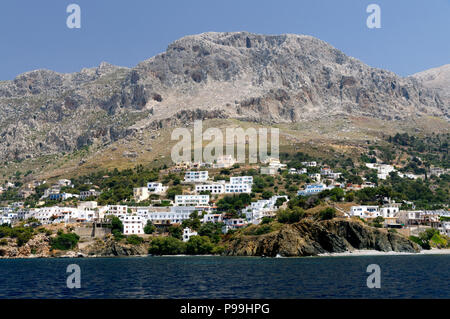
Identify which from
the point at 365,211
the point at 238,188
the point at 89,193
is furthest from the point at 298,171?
the point at 89,193

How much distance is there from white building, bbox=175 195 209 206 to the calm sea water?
61.3 metres

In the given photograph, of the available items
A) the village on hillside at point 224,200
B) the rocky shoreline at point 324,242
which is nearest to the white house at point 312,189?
the village on hillside at point 224,200

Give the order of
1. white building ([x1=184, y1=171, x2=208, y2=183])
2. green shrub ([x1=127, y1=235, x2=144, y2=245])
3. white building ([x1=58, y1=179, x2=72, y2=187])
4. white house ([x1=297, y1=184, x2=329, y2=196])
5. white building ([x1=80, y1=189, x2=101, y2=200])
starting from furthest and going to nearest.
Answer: white building ([x1=58, y1=179, x2=72, y2=187])
white building ([x1=184, y1=171, x2=208, y2=183])
white building ([x1=80, y1=189, x2=101, y2=200])
white house ([x1=297, y1=184, x2=329, y2=196])
green shrub ([x1=127, y1=235, x2=144, y2=245])

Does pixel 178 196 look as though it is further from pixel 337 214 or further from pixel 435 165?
pixel 435 165

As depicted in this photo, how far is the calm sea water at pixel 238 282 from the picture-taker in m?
39.8

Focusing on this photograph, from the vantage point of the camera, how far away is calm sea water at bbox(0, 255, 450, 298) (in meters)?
39.8

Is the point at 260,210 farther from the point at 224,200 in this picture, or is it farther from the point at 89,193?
the point at 89,193

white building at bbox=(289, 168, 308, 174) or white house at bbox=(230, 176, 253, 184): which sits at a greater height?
white building at bbox=(289, 168, 308, 174)

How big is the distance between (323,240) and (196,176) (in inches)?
2606

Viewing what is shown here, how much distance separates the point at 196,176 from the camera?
480 feet

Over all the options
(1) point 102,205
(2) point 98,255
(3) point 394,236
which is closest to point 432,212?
(3) point 394,236

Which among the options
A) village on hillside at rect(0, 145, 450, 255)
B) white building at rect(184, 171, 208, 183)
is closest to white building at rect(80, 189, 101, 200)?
village on hillside at rect(0, 145, 450, 255)

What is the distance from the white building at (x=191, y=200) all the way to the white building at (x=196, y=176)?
17.5 meters

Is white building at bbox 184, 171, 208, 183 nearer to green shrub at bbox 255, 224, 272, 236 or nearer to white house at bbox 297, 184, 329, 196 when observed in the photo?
white house at bbox 297, 184, 329, 196
